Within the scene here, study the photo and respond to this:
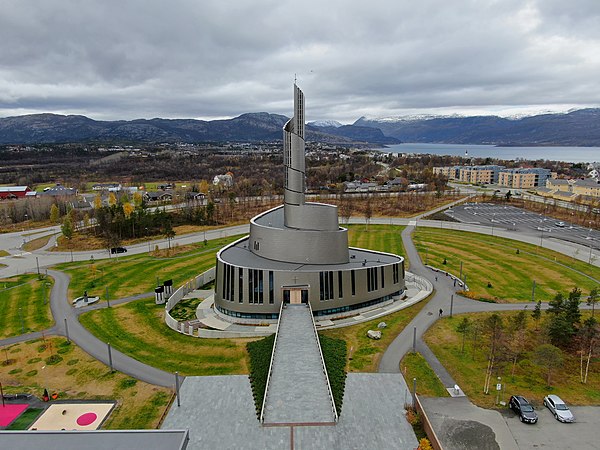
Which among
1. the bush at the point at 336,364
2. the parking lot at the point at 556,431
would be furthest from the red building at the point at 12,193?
the parking lot at the point at 556,431

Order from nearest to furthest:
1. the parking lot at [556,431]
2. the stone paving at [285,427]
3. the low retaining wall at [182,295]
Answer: the stone paving at [285,427] → the parking lot at [556,431] → the low retaining wall at [182,295]

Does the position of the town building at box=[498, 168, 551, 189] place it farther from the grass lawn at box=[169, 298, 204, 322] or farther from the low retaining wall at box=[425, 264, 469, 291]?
the grass lawn at box=[169, 298, 204, 322]

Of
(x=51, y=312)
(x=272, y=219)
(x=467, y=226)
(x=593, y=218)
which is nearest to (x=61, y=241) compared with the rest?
(x=51, y=312)

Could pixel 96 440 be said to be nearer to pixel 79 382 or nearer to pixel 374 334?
pixel 79 382

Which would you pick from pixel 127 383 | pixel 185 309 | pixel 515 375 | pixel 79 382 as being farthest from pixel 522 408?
pixel 185 309

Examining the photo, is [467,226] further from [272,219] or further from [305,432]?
[305,432]

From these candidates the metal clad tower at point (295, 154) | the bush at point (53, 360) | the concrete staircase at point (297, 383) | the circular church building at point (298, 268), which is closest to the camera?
the concrete staircase at point (297, 383)

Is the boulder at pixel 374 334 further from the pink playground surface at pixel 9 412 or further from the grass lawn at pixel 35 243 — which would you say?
the grass lawn at pixel 35 243
